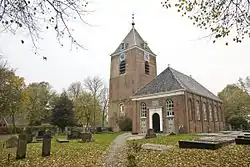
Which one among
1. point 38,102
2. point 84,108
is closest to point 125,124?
point 84,108

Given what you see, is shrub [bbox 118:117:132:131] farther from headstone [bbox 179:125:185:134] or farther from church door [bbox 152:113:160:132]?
headstone [bbox 179:125:185:134]

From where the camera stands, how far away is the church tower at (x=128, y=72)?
38.0 metres

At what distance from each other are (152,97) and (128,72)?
417 inches

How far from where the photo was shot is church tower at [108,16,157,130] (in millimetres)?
38031

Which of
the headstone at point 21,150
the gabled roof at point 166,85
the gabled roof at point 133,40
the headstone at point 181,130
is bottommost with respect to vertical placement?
the headstone at point 21,150

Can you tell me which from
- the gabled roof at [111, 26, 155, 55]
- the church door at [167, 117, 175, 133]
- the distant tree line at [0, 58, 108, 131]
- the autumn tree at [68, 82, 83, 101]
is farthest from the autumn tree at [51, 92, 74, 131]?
the church door at [167, 117, 175, 133]

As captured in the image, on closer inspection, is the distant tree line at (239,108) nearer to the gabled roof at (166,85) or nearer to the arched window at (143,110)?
the gabled roof at (166,85)

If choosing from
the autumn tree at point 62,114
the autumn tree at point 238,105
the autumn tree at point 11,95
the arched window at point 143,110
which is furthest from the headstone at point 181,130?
the autumn tree at point 238,105

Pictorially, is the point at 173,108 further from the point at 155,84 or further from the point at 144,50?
the point at 144,50

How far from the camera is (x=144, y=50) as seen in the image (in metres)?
40.7

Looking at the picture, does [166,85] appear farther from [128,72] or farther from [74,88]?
[74,88]

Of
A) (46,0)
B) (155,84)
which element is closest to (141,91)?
(155,84)

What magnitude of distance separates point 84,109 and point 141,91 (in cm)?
→ 1553

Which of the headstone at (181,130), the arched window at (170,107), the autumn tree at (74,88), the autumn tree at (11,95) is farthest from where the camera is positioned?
the autumn tree at (74,88)
